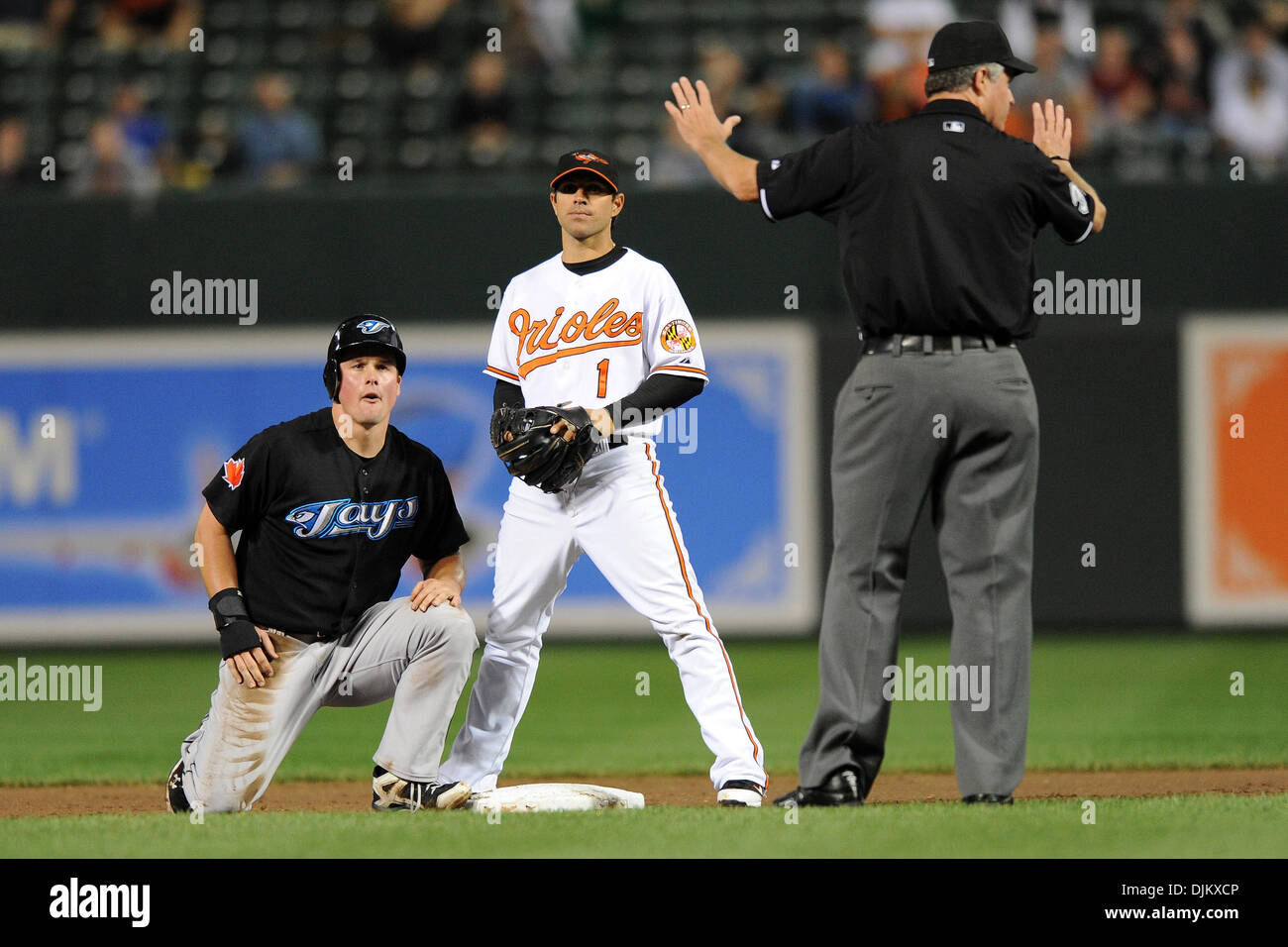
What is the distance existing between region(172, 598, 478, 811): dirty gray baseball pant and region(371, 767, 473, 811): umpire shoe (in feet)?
0.10

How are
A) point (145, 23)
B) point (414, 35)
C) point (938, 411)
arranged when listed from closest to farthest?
point (938, 411) → point (414, 35) → point (145, 23)

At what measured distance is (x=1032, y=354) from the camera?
11.2 m

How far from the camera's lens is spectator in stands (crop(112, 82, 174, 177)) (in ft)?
39.2

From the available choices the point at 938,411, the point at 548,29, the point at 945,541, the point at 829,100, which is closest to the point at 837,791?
the point at 945,541

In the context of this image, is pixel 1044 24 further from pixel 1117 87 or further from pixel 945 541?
pixel 945 541

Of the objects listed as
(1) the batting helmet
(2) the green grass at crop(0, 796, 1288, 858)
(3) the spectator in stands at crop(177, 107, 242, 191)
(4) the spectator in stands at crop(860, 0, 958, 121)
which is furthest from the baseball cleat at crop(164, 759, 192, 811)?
(4) the spectator in stands at crop(860, 0, 958, 121)

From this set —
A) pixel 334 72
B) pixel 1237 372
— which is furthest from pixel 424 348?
pixel 1237 372

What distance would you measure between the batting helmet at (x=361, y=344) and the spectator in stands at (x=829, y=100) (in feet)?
22.5

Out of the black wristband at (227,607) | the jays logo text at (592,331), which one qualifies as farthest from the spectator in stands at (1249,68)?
the black wristband at (227,607)

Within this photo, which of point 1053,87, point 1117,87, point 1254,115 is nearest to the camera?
point 1053,87

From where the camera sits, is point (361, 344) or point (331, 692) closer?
point (361, 344)

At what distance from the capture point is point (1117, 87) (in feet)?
39.6

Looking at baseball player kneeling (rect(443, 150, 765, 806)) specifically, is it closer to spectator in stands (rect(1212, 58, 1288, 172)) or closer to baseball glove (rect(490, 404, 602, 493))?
baseball glove (rect(490, 404, 602, 493))

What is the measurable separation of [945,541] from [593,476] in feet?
3.76
